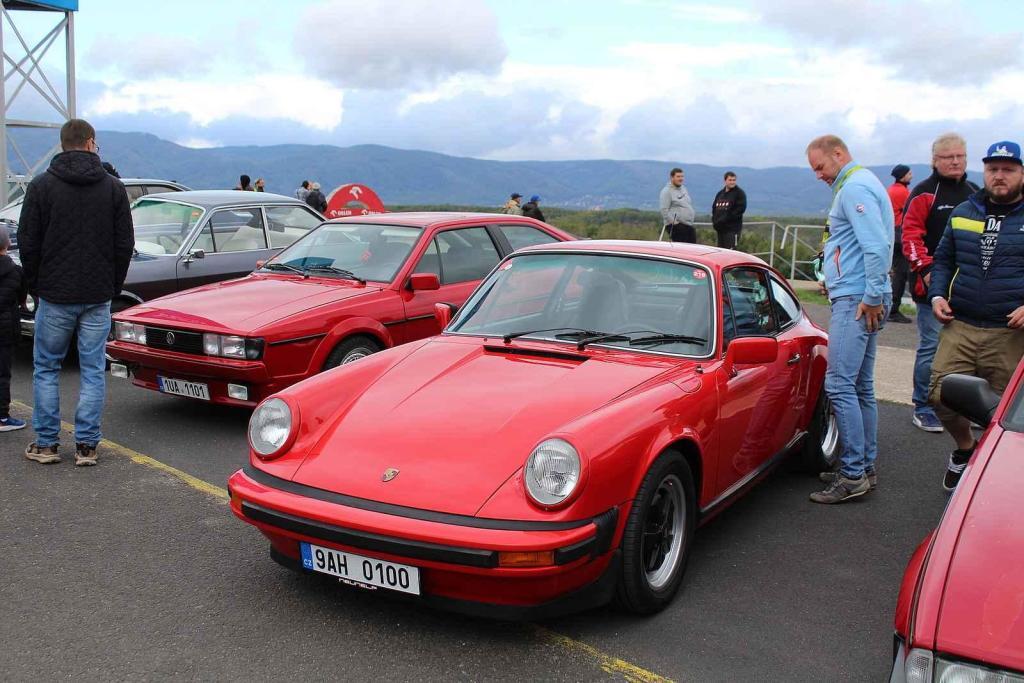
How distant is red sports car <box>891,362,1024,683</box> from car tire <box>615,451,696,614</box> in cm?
104

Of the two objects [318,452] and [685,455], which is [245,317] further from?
[685,455]

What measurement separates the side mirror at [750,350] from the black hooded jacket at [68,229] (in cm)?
363

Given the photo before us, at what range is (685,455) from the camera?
4000mm

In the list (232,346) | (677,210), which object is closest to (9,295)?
(232,346)

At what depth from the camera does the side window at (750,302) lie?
15.6 ft

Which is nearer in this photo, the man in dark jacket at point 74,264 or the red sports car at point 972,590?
→ the red sports car at point 972,590

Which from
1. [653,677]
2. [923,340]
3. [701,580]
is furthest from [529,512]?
[923,340]

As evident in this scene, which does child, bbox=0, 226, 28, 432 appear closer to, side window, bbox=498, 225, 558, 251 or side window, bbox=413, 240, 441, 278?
side window, bbox=413, 240, 441, 278

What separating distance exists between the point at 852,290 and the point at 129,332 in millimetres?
4961

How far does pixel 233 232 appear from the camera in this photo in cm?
934

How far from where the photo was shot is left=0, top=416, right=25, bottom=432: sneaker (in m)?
6.40

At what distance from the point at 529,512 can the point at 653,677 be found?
0.72 metres

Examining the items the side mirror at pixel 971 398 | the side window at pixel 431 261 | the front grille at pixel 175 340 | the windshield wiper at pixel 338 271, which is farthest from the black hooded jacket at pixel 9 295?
the side mirror at pixel 971 398

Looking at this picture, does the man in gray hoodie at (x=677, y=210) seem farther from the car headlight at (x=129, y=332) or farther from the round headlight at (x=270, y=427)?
the round headlight at (x=270, y=427)
